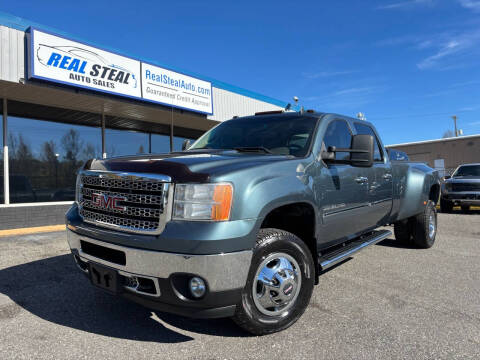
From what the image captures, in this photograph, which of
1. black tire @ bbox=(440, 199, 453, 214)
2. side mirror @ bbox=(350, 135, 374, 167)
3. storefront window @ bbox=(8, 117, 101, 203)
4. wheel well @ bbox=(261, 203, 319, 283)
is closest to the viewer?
wheel well @ bbox=(261, 203, 319, 283)

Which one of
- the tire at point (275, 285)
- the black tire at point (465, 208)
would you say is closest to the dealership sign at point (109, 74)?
the tire at point (275, 285)

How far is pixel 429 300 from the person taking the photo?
3.41 meters

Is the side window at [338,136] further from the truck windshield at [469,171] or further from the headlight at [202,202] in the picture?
the truck windshield at [469,171]

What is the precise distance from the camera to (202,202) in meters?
2.25

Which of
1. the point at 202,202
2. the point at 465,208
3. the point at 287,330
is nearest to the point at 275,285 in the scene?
the point at 287,330

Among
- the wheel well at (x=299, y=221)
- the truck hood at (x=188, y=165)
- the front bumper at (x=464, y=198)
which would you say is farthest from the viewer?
the front bumper at (x=464, y=198)

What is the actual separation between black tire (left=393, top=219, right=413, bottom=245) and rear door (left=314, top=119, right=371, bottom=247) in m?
2.15

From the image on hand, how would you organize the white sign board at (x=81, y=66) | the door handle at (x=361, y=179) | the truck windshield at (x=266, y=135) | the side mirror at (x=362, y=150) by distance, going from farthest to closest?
the white sign board at (x=81, y=66) → the door handle at (x=361, y=179) → the truck windshield at (x=266, y=135) → the side mirror at (x=362, y=150)

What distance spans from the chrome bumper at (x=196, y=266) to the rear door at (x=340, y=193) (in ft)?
3.58

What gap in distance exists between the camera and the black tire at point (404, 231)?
576 cm

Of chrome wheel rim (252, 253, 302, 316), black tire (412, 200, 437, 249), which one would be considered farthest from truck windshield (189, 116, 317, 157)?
black tire (412, 200, 437, 249)

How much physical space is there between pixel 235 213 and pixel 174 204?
0.41 meters

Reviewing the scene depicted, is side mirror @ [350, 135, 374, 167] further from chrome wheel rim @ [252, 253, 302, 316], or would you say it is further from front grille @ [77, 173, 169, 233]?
front grille @ [77, 173, 169, 233]

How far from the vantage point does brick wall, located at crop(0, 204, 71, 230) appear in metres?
8.08
